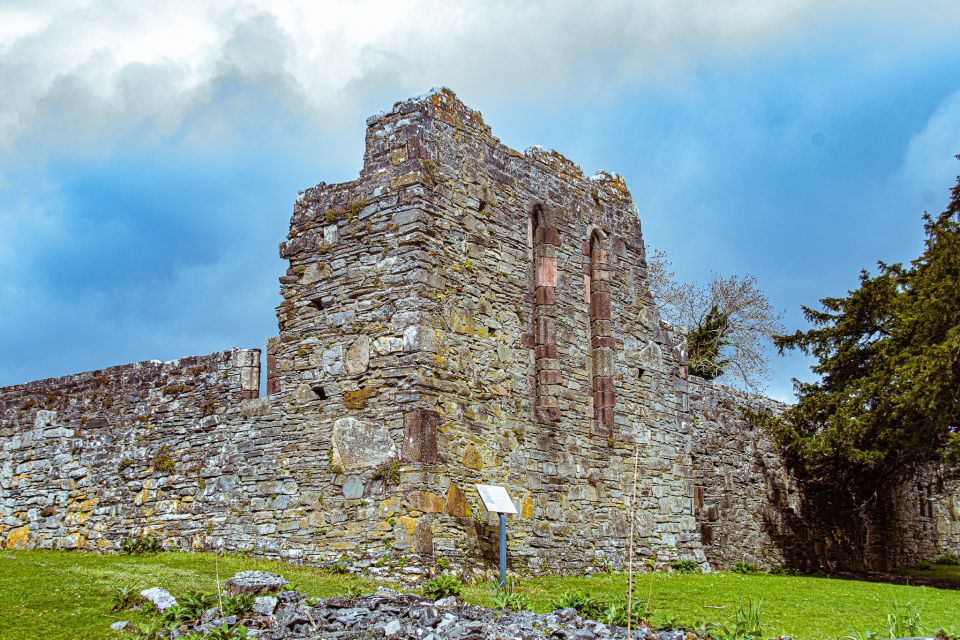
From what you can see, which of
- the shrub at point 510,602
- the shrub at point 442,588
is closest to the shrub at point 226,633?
the shrub at point 442,588

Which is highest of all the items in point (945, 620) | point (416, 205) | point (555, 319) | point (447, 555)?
point (416, 205)

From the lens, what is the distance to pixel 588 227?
Result: 16.2m

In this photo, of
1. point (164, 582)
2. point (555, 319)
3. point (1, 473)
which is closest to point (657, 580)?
point (555, 319)

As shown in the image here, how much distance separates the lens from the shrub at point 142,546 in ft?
46.7

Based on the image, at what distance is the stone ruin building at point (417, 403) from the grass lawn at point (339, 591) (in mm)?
713

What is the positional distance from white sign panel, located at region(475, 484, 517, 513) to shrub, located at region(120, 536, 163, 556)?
5160 mm

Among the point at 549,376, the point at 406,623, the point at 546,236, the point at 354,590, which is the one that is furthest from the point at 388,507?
the point at 546,236

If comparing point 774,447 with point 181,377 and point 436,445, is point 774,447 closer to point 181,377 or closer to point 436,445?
point 436,445

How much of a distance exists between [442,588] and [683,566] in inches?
260

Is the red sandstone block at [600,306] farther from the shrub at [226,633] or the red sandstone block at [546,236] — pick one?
the shrub at [226,633]

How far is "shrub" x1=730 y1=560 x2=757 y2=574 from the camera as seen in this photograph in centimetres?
1800

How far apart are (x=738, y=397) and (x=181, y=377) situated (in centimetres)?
1070

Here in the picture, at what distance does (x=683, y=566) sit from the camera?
52.5 ft

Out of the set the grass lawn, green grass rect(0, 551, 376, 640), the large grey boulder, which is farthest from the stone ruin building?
the large grey boulder
